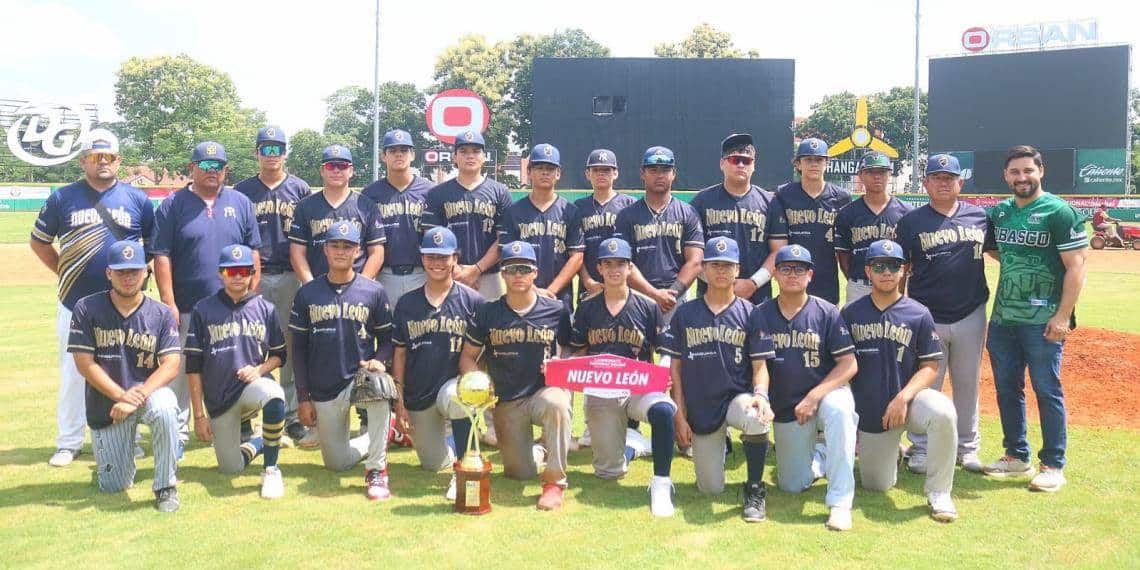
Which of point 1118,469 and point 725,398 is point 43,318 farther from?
point 1118,469

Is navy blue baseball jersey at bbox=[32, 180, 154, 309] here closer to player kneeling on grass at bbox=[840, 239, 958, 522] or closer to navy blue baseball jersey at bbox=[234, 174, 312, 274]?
navy blue baseball jersey at bbox=[234, 174, 312, 274]

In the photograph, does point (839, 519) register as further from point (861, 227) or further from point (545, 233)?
point (545, 233)

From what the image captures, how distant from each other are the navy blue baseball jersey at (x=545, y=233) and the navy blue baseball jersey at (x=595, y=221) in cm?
8

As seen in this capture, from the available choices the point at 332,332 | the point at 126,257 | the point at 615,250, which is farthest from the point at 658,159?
the point at 126,257

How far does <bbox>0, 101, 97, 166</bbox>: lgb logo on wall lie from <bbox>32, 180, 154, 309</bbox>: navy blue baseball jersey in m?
66.1

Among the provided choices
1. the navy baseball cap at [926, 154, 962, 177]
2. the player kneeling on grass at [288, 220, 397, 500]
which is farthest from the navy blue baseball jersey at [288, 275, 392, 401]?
the navy baseball cap at [926, 154, 962, 177]

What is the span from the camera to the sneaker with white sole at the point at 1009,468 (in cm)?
573

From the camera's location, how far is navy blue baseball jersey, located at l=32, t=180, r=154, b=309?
6176 millimetres

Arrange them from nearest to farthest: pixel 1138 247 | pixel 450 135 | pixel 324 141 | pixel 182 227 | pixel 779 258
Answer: pixel 779 258 → pixel 182 227 → pixel 1138 247 → pixel 450 135 → pixel 324 141

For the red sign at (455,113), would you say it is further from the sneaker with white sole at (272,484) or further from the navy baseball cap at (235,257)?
the sneaker with white sole at (272,484)

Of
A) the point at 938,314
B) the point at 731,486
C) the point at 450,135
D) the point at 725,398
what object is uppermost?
the point at 450,135

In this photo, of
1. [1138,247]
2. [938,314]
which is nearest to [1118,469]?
[938,314]

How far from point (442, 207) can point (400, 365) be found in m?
1.51

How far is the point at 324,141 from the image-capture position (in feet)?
263
